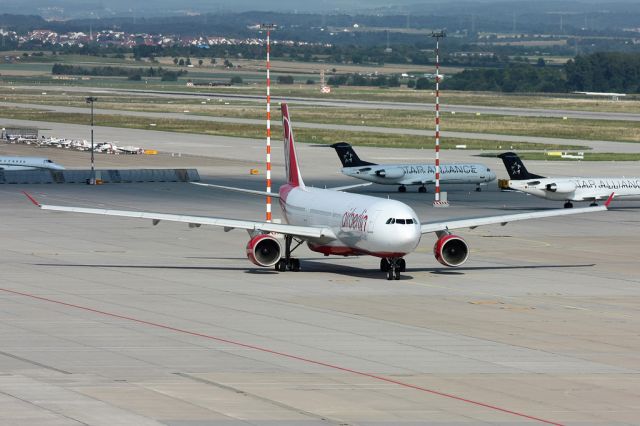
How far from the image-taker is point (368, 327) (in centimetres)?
4747

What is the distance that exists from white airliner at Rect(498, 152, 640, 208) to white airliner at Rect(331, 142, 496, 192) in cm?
1412

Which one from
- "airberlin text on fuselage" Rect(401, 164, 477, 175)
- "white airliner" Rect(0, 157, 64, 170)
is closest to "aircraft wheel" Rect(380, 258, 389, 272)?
"airberlin text on fuselage" Rect(401, 164, 477, 175)

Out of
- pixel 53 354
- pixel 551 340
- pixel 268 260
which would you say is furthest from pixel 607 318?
pixel 53 354

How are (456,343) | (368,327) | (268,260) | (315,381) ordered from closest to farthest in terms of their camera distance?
(315,381) < (456,343) < (368,327) < (268,260)

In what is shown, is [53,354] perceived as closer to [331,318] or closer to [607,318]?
[331,318]

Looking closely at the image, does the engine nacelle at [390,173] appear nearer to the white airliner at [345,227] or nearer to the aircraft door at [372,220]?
the white airliner at [345,227]

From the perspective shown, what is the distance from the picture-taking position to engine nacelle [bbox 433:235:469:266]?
198 ft

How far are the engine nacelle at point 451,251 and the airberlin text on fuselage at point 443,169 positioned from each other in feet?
168

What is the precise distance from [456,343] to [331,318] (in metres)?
6.20

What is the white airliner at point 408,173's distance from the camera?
112 metres

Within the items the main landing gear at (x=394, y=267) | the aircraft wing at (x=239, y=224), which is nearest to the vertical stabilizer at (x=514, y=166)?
the main landing gear at (x=394, y=267)

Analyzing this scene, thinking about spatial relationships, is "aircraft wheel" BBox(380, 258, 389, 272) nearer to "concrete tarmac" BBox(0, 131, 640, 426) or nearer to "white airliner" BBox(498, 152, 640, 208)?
"concrete tarmac" BBox(0, 131, 640, 426)

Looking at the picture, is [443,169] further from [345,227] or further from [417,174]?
[345,227]

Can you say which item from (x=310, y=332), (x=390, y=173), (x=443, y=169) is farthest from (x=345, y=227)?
(x=443, y=169)
